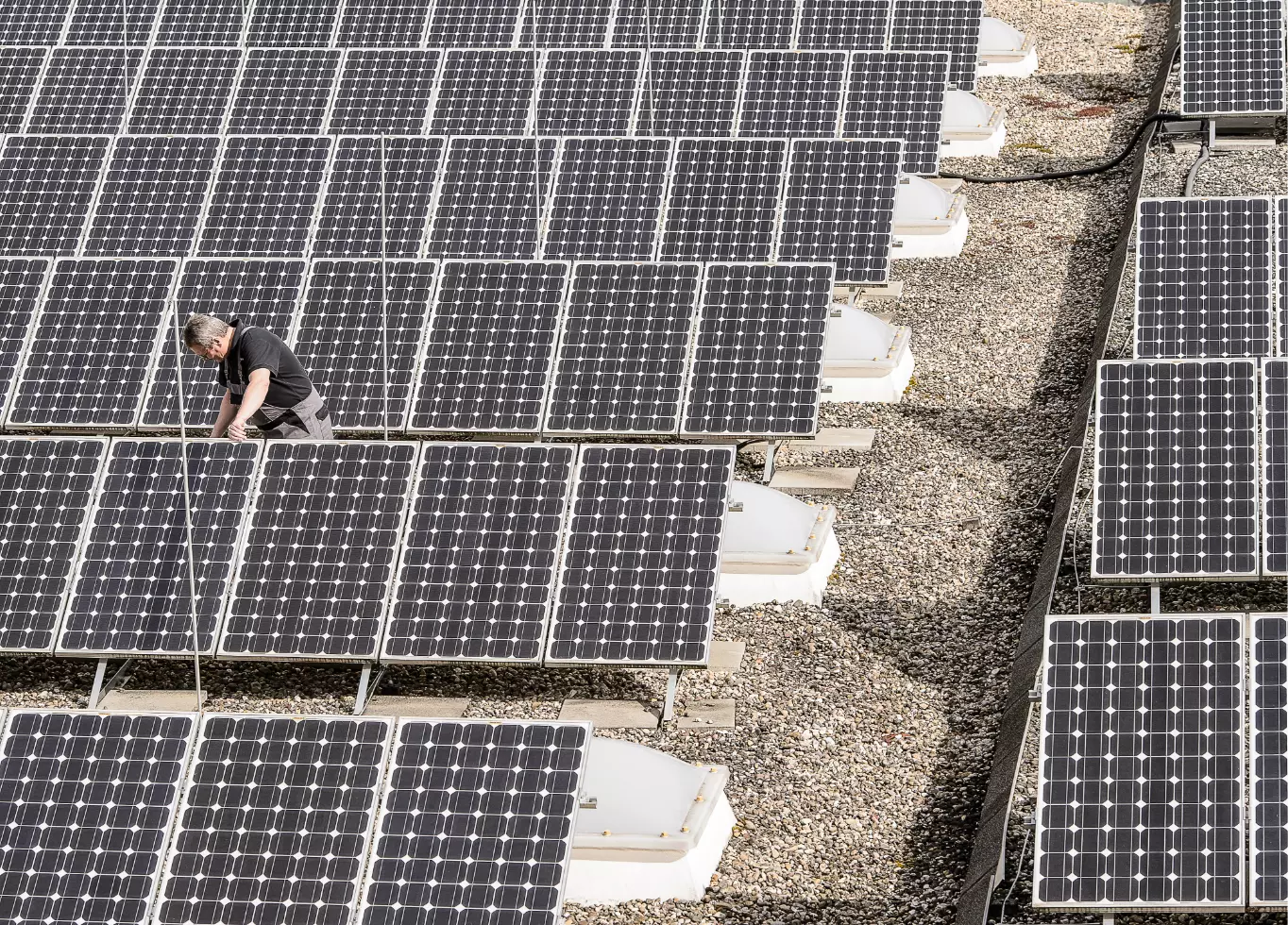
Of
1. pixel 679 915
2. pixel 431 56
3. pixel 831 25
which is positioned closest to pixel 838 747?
pixel 679 915

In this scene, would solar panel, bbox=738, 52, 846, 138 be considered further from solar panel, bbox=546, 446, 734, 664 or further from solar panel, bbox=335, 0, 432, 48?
solar panel, bbox=546, 446, 734, 664

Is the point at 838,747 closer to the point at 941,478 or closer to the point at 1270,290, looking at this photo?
the point at 941,478

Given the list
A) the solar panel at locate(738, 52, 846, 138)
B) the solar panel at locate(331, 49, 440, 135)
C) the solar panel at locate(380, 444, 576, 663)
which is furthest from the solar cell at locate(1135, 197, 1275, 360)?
the solar panel at locate(331, 49, 440, 135)

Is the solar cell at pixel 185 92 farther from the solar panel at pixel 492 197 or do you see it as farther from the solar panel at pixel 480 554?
the solar panel at pixel 480 554

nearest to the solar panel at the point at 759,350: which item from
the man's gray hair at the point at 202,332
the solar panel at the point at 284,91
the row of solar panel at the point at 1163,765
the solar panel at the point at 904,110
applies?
the man's gray hair at the point at 202,332

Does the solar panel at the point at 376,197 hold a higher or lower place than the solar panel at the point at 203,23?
lower

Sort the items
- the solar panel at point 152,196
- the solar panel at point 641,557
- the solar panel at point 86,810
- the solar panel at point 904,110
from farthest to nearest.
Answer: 1. the solar panel at point 904,110
2. the solar panel at point 152,196
3. the solar panel at point 641,557
4. the solar panel at point 86,810
